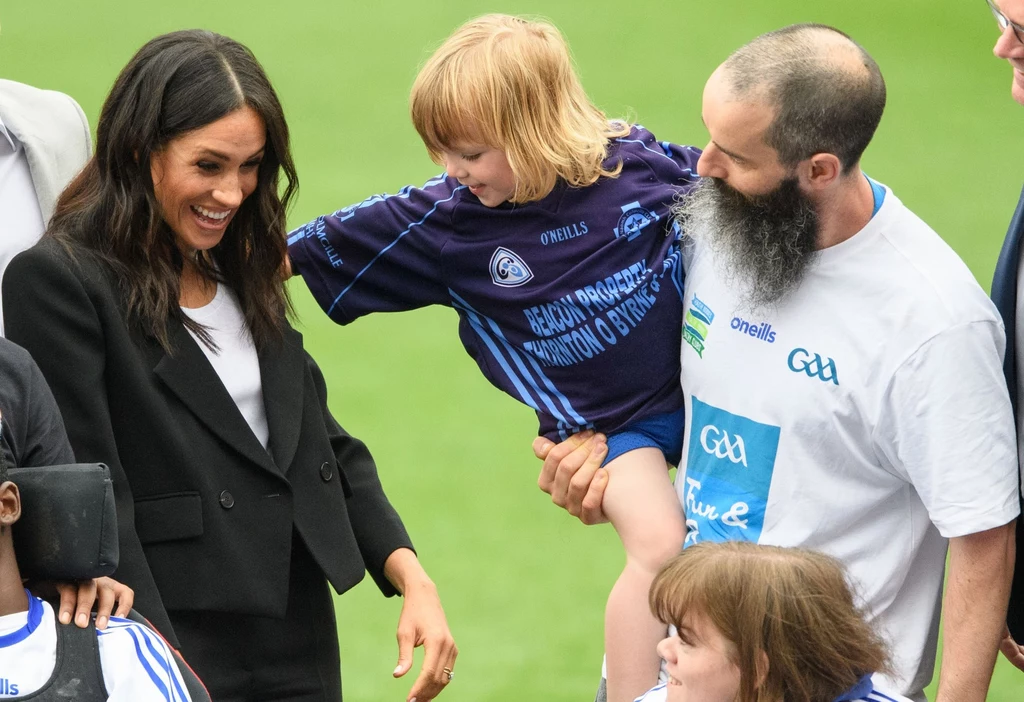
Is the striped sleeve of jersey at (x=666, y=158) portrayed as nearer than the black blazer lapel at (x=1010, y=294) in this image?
No

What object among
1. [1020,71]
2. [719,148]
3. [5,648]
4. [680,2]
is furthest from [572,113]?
[680,2]

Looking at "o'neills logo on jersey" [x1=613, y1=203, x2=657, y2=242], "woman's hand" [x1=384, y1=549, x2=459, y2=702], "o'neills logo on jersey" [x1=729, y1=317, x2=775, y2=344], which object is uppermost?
"o'neills logo on jersey" [x1=613, y1=203, x2=657, y2=242]

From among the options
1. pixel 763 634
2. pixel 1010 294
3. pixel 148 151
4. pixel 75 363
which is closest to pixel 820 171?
pixel 1010 294

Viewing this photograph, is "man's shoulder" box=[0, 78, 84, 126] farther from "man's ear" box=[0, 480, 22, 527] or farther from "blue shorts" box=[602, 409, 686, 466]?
"blue shorts" box=[602, 409, 686, 466]

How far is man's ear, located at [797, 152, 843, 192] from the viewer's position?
7.59ft

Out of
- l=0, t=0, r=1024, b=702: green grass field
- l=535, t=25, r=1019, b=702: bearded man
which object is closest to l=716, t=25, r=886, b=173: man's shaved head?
l=535, t=25, r=1019, b=702: bearded man

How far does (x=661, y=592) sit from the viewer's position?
2029 millimetres

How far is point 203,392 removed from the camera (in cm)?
226

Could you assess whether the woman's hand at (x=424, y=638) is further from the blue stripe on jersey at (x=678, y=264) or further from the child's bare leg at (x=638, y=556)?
the blue stripe on jersey at (x=678, y=264)

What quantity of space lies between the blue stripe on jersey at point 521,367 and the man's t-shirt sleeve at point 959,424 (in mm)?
675

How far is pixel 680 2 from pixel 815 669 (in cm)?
735

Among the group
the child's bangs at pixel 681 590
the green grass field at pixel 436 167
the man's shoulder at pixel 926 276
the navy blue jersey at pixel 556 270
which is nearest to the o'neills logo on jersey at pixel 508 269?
the navy blue jersey at pixel 556 270

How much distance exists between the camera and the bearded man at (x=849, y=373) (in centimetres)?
226

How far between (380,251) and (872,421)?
0.92m
